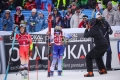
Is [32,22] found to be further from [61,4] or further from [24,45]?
[61,4]

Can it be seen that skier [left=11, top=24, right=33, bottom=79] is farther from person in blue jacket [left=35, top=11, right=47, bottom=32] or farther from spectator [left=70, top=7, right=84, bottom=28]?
spectator [left=70, top=7, right=84, bottom=28]

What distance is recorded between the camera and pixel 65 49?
1298cm

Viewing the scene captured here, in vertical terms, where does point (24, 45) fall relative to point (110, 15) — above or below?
below

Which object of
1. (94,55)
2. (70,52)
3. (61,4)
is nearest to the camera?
(94,55)

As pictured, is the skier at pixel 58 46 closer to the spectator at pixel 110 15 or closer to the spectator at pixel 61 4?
the spectator at pixel 110 15

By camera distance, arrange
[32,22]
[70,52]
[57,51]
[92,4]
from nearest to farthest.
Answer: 1. [57,51]
2. [70,52]
3. [32,22]
4. [92,4]

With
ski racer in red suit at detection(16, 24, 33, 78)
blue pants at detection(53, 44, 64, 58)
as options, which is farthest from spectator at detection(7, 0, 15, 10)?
blue pants at detection(53, 44, 64, 58)

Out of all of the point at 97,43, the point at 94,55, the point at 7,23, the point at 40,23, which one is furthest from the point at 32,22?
the point at 94,55

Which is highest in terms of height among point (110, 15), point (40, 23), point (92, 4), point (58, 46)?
point (92, 4)

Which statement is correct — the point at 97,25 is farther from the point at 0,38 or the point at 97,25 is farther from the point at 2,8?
the point at 2,8

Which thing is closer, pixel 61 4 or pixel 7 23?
pixel 7 23

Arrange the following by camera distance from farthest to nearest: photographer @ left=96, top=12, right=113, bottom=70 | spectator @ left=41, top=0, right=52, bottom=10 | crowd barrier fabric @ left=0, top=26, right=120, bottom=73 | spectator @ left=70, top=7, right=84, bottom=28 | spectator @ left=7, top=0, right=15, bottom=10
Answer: spectator @ left=41, top=0, right=52, bottom=10
spectator @ left=7, top=0, right=15, bottom=10
spectator @ left=70, top=7, right=84, bottom=28
crowd barrier fabric @ left=0, top=26, right=120, bottom=73
photographer @ left=96, top=12, right=113, bottom=70

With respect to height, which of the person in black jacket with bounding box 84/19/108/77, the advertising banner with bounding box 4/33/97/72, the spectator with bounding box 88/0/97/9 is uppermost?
the spectator with bounding box 88/0/97/9

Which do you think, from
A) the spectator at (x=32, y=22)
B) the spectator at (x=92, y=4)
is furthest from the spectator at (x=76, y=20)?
the spectator at (x=92, y=4)
